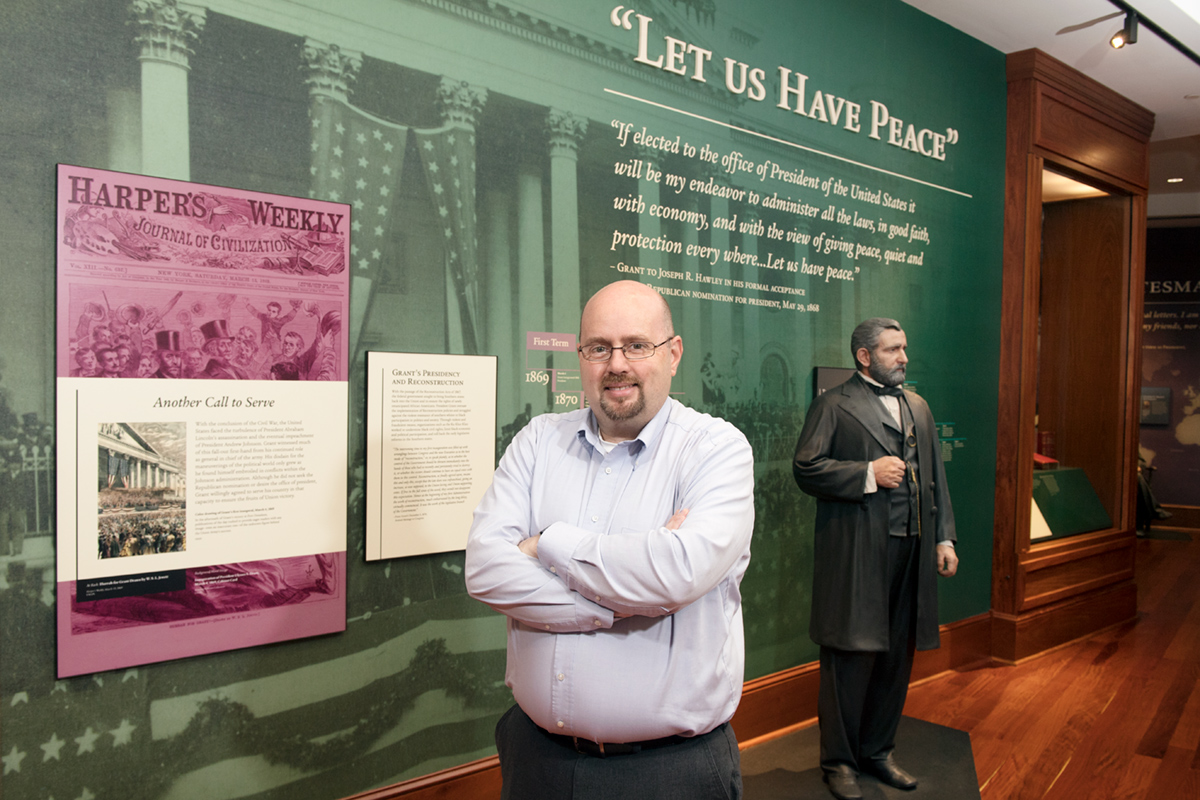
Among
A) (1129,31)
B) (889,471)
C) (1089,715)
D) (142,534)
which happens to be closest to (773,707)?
(889,471)

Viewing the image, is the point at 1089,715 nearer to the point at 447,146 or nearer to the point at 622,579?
the point at 622,579

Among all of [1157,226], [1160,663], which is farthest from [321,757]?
[1157,226]

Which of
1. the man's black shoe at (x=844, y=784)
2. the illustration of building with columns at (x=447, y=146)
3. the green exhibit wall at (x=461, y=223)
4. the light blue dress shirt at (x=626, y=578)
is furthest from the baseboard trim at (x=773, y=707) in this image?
the illustration of building with columns at (x=447, y=146)

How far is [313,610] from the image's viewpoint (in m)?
2.27

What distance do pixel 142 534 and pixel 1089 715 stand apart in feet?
14.0

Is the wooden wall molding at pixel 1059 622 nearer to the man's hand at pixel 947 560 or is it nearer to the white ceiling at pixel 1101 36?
the man's hand at pixel 947 560

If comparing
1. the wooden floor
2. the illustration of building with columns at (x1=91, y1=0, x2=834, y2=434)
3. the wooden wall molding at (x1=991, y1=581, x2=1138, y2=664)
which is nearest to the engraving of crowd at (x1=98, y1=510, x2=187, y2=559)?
the illustration of building with columns at (x1=91, y1=0, x2=834, y2=434)

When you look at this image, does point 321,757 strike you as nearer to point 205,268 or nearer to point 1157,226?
point 205,268

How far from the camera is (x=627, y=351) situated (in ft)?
5.38

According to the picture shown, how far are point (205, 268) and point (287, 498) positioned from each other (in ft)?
2.30

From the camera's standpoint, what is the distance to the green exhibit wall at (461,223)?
1.89 meters

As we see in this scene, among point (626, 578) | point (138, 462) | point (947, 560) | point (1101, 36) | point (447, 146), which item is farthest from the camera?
point (1101, 36)

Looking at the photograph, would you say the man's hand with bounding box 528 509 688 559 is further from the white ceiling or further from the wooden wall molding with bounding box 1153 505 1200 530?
the wooden wall molding with bounding box 1153 505 1200 530

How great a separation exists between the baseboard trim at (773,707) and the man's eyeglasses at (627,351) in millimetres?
1685
